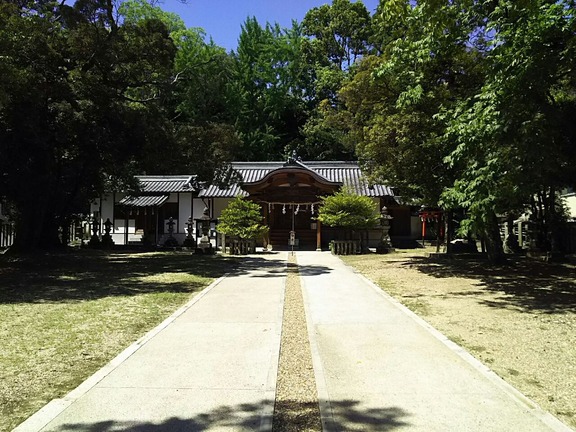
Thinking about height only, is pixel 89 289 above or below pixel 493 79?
below

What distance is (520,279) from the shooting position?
12.4m

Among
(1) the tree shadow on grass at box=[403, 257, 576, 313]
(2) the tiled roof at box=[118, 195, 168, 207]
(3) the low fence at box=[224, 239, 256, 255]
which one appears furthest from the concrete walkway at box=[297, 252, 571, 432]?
(2) the tiled roof at box=[118, 195, 168, 207]

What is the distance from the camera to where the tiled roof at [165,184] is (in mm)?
27680

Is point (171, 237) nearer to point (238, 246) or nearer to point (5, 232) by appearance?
point (238, 246)

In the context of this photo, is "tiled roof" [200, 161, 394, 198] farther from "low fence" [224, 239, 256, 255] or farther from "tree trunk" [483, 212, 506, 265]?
"tree trunk" [483, 212, 506, 265]

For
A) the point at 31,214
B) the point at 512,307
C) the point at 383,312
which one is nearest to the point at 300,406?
the point at 383,312

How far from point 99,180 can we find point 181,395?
18.3m

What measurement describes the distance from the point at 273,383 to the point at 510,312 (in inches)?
215

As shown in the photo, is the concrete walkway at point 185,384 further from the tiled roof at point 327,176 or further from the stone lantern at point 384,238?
the tiled roof at point 327,176

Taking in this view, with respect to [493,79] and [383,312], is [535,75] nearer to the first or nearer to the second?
[493,79]

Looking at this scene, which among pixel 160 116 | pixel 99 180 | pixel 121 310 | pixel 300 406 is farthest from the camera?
pixel 99 180

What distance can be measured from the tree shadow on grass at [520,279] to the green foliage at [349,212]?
3175 millimetres

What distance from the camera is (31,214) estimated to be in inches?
672

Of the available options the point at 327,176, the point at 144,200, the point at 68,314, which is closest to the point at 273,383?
the point at 68,314
